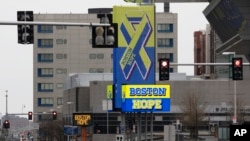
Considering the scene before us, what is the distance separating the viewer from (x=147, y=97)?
216 ft

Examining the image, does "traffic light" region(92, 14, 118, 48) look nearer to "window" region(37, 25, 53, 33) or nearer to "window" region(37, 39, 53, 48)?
"window" region(37, 39, 53, 48)

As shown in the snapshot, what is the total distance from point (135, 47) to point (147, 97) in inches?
1662

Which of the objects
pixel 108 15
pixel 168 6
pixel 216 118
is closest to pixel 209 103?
pixel 216 118

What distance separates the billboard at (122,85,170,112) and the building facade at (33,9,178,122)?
4235 inches

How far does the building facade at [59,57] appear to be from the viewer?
175000mm

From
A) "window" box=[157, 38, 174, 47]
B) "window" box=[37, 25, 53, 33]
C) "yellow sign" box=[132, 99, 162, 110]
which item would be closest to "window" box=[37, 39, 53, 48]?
"window" box=[37, 25, 53, 33]

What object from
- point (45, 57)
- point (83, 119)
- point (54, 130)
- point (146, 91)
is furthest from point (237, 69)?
point (45, 57)

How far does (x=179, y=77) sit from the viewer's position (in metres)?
139

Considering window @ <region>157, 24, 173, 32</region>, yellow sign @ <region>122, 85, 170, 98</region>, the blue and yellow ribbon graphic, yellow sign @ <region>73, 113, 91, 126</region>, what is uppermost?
window @ <region>157, 24, 173, 32</region>

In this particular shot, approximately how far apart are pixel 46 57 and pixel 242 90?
61.1 metres

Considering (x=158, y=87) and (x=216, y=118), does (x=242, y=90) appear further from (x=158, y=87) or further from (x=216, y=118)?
(x=158, y=87)

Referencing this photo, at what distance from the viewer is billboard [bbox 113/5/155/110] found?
105 meters

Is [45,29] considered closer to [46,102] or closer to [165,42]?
[46,102]

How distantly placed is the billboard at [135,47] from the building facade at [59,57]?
64839 mm
